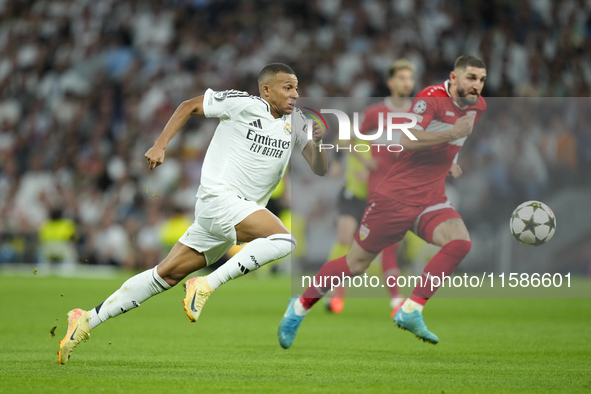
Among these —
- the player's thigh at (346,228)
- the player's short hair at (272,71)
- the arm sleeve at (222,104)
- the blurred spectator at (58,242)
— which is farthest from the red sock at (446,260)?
the blurred spectator at (58,242)

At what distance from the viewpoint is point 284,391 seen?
13.6ft

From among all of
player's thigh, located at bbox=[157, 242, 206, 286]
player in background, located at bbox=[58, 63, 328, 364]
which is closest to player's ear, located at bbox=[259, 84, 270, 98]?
player in background, located at bbox=[58, 63, 328, 364]

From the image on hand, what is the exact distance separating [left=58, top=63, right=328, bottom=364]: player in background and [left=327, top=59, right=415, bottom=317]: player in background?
1888 mm

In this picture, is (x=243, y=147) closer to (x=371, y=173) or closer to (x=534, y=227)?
(x=534, y=227)

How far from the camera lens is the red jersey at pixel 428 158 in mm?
6352

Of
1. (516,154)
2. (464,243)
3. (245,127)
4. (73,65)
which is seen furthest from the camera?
(73,65)

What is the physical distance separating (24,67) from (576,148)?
48.7 feet

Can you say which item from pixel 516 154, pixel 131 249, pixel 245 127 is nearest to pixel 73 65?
pixel 131 249

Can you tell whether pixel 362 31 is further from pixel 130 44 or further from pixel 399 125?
pixel 399 125

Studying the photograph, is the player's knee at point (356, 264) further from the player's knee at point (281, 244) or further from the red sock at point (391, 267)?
the red sock at point (391, 267)

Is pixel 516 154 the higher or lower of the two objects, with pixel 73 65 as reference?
lower

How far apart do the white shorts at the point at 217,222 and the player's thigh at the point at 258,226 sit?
3 centimetres

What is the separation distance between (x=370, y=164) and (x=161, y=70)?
12.1m

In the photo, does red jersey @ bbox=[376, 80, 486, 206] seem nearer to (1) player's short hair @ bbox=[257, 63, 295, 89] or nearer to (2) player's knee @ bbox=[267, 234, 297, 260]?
(1) player's short hair @ bbox=[257, 63, 295, 89]
